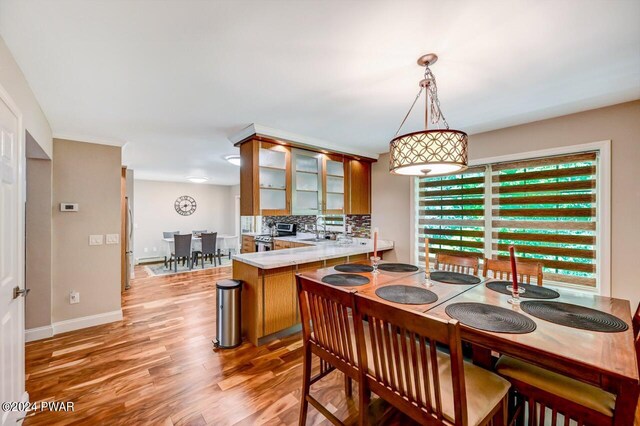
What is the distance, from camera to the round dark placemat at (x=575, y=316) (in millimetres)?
1343

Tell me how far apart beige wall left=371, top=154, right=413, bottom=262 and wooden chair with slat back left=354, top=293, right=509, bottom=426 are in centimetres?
256

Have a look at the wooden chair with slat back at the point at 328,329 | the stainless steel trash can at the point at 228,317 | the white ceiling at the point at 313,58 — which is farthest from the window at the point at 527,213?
the stainless steel trash can at the point at 228,317

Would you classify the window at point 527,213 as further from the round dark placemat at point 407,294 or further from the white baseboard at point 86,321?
the white baseboard at point 86,321

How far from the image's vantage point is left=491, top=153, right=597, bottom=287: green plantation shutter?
8.38 ft

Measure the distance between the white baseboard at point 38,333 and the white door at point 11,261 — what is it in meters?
1.57

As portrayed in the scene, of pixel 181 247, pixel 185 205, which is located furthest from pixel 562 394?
pixel 185 205

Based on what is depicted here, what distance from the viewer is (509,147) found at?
9.75 ft

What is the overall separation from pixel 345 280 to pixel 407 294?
1.75 ft

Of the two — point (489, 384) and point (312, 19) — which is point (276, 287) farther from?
point (312, 19)

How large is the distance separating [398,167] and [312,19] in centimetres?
96

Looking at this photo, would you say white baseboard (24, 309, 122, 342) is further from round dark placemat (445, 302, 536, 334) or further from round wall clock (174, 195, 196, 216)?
round wall clock (174, 195, 196, 216)

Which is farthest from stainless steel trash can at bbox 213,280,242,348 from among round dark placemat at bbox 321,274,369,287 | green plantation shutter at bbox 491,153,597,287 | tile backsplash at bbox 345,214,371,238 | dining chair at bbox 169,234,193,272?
dining chair at bbox 169,234,193,272

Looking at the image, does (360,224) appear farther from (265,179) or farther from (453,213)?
(265,179)

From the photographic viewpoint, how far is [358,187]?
432 cm
